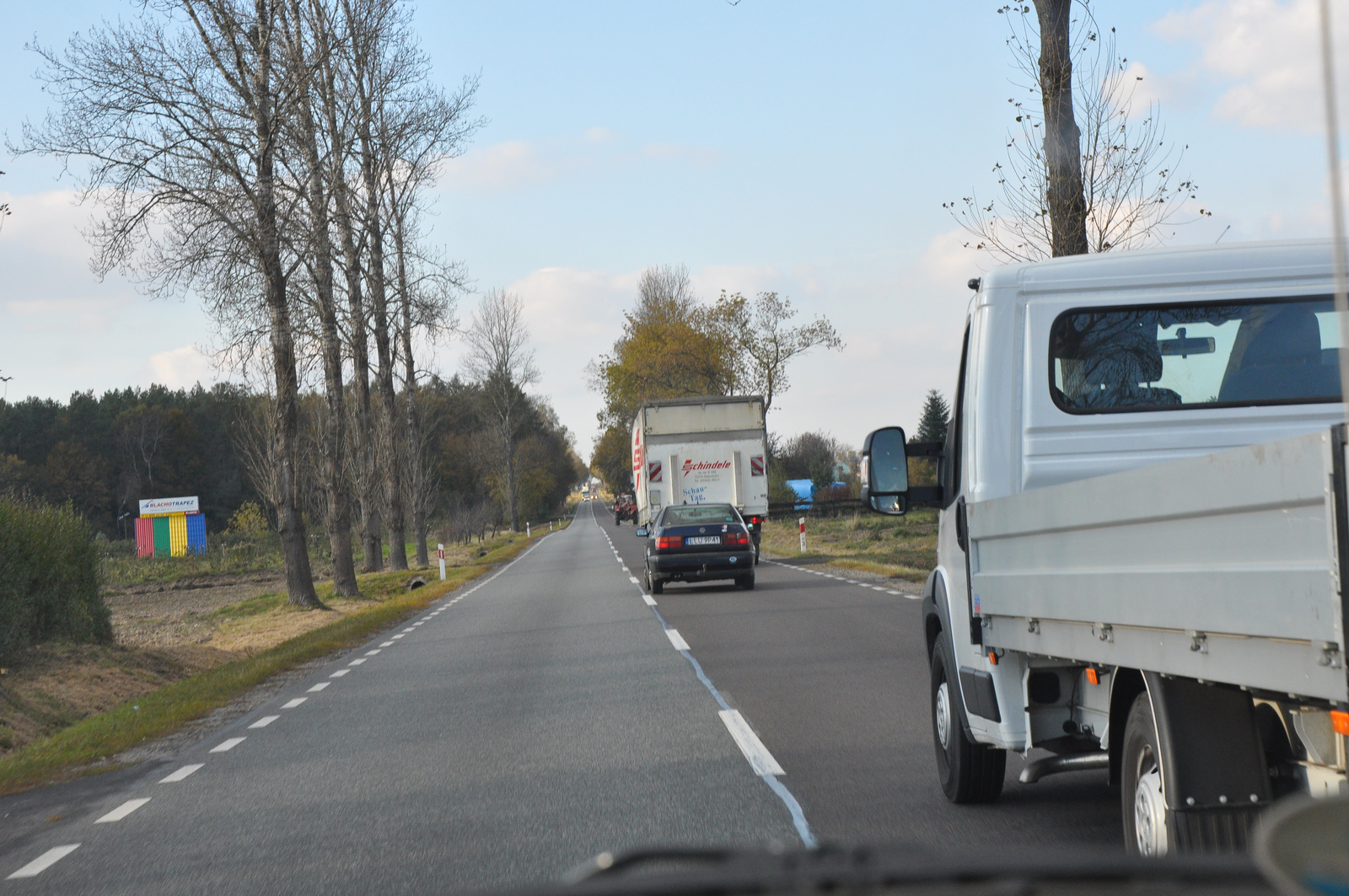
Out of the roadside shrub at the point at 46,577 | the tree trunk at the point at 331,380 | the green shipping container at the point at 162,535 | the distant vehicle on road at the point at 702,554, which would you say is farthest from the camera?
the green shipping container at the point at 162,535

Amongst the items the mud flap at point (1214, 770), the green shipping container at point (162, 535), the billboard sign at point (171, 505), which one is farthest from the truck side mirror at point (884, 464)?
the billboard sign at point (171, 505)

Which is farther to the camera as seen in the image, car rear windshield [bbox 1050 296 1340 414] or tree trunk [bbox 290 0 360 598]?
tree trunk [bbox 290 0 360 598]

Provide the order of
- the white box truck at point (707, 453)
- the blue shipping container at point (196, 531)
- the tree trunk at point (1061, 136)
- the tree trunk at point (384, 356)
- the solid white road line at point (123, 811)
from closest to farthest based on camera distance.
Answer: the solid white road line at point (123, 811)
the tree trunk at point (1061, 136)
the white box truck at point (707, 453)
the tree trunk at point (384, 356)
the blue shipping container at point (196, 531)

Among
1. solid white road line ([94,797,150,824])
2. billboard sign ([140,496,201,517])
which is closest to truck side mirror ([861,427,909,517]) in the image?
solid white road line ([94,797,150,824])

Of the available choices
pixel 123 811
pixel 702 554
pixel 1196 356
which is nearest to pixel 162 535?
pixel 702 554

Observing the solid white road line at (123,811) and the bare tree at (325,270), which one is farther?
the bare tree at (325,270)

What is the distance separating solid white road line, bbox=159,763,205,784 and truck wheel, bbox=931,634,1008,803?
489cm

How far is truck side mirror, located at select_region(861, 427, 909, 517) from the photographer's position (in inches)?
246

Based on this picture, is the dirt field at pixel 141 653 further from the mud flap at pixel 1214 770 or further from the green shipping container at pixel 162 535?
the green shipping container at pixel 162 535

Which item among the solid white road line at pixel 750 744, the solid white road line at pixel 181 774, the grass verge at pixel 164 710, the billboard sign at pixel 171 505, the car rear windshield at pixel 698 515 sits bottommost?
the grass verge at pixel 164 710

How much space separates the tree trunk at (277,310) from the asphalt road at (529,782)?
35.0 ft

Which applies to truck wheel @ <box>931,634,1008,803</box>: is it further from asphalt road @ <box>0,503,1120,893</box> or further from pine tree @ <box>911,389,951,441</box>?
pine tree @ <box>911,389,951,441</box>

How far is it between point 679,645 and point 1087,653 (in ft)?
34.1

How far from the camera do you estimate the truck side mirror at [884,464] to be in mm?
→ 6238
